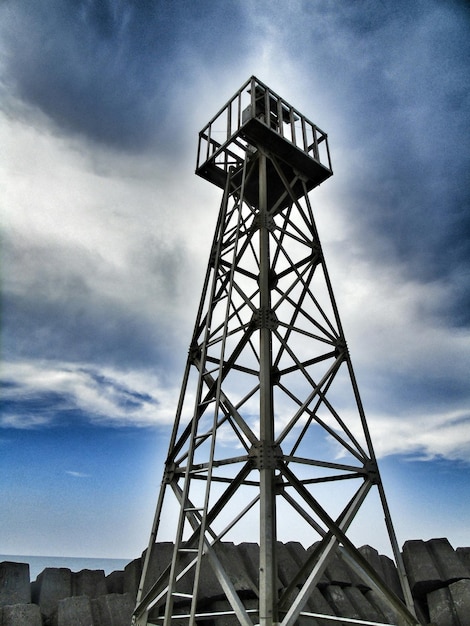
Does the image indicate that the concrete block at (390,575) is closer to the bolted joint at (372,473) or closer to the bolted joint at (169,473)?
the bolted joint at (372,473)

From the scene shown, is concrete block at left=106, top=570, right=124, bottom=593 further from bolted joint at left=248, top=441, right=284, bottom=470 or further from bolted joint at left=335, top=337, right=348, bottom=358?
bolted joint at left=335, top=337, right=348, bottom=358

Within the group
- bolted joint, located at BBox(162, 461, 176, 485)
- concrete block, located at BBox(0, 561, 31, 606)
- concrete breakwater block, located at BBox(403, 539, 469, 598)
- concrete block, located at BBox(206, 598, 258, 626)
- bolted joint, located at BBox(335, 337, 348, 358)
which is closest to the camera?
concrete block, located at BBox(0, 561, 31, 606)

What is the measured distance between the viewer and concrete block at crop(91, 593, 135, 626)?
25.9ft

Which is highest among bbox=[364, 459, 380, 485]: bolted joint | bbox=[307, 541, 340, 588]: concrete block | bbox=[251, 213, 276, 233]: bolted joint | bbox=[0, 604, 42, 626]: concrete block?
bbox=[251, 213, 276, 233]: bolted joint

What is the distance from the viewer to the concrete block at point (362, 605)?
999cm

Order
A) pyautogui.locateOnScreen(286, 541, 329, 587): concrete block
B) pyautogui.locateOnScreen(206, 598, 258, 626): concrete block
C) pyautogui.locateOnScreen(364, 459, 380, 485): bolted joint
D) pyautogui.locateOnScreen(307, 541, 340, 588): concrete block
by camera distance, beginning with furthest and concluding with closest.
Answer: pyautogui.locateOnScreen(286, 541, 329, 587): concrete block → pyautogui.locateOnScreen(307, 541, 340, 588): concrete block → pyautogui.locateOnScreen(206, 598, 258, 626): concrete block → pyautogui.locateOnScreen(364, 459, 380, 485): bolted joint

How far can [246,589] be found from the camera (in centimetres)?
923

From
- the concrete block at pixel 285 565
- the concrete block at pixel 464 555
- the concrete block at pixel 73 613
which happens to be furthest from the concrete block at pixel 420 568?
the concrete block at pixel 73 613

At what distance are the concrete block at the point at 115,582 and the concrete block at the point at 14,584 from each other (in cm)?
164

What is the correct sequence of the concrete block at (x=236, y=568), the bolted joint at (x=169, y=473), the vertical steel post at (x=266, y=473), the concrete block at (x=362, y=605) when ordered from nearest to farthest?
the vertical steel post at (x=266, y=473), the bolted joint at (x=169, y=473), the concrete block at (x=236, y=568), the concrete block at (x=362, y=605)

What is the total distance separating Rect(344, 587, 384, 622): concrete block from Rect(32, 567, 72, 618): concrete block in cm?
625

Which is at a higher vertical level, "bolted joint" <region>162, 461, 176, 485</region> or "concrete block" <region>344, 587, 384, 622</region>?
"bolted joint" <region>162, 461, 176, 485</region>

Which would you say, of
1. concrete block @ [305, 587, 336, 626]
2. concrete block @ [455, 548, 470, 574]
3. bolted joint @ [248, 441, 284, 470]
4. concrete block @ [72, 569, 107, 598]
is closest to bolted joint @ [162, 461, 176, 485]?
bolted joint @ [248, 441, 284, 470]

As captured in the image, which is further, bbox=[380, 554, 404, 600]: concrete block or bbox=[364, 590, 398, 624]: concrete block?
bbox=[380, 554, 404, 600]: concrete block
